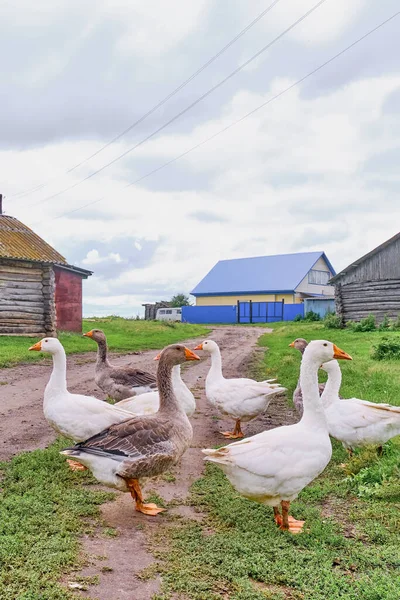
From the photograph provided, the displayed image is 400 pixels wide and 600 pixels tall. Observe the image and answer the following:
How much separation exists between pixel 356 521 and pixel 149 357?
1431 centimetres

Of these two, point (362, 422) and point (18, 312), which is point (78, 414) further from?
point (18, 312)

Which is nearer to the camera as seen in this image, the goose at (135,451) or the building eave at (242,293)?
the goose at (135,451)

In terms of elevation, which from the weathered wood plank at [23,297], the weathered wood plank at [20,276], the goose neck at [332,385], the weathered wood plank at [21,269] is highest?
the weathered wood plank at [21,269]

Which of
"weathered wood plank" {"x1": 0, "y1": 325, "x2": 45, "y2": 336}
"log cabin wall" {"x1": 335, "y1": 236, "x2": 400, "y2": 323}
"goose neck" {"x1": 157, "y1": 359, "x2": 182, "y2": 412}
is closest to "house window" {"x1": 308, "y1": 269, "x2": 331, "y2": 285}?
"log cabin wall" {"x1": 335, "y1": 236, "x2": 400, "y2": 323}

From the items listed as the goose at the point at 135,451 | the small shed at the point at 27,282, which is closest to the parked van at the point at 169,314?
the small shed at the point at 27,282

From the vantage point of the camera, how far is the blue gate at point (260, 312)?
180 ft

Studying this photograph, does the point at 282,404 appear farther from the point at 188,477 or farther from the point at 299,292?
the point at 299,292

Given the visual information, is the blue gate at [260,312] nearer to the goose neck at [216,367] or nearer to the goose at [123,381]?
the goose at [123,381]

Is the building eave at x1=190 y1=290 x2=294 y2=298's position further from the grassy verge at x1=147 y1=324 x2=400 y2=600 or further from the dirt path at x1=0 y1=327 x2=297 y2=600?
the grassy verge at x1=147 y1=324 x2=400 y2=600

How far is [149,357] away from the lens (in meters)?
18.9

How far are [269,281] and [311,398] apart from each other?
53.8m

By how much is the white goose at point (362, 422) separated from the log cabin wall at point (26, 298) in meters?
21.0

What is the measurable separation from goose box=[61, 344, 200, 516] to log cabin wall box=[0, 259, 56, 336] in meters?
21.1

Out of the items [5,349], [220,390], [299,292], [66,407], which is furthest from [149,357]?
[299,292]
